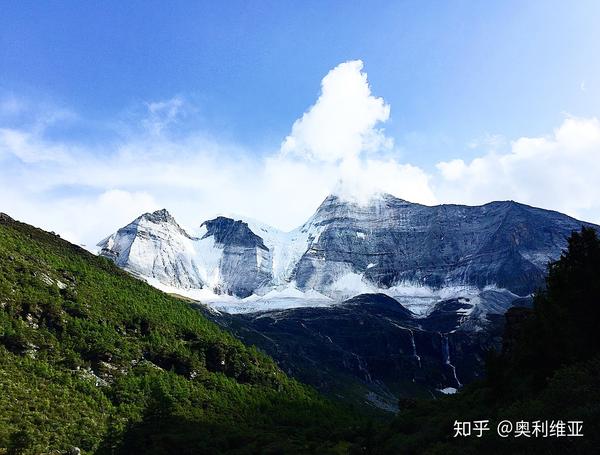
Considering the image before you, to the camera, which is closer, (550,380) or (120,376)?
(550,380)

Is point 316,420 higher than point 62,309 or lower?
lower

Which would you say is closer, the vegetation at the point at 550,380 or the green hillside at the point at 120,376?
the vegetation at the point at 550,380

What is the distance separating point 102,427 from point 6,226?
84.5 m

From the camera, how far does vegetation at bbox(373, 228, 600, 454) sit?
2978 centimetres

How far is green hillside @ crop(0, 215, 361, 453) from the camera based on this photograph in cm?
7381

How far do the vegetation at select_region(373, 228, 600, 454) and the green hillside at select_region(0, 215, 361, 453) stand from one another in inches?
1079

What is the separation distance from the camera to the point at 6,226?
138875 mm

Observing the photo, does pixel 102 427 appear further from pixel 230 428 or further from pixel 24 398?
pixel 230 428

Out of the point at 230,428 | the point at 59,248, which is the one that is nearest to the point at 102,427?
the point at 230,428

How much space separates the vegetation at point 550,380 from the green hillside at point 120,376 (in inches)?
1079

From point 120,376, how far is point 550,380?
76078mm

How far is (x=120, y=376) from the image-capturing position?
310 ft

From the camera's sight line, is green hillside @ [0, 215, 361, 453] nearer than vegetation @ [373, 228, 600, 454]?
No

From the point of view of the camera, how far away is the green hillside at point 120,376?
73.8m
